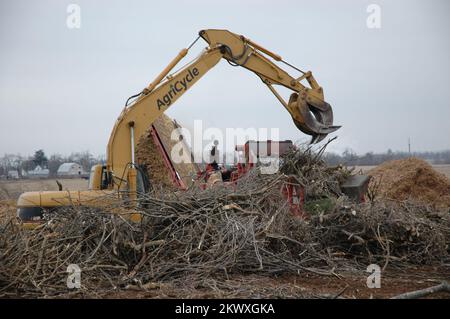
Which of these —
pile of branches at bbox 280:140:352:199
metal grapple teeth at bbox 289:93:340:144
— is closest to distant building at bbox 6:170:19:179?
metal grapple teeth at bbox 289:93:340:144

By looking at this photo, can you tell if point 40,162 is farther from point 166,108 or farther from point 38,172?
point 166,108

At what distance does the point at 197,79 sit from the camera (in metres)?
9.29

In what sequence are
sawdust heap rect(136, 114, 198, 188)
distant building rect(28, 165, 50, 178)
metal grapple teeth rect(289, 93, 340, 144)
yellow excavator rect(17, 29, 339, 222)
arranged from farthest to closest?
1. distant building rect(28, 165, 50, 178)
2. sawdust heap rect(136, 114, 198, 188)
3. metal grapple teeth rect(289, 93, 340, 144)
4. yellow excavator rect(17, 29, 339, 222)

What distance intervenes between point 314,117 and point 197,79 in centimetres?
274

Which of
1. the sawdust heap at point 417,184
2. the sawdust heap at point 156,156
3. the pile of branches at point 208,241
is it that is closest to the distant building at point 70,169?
the sawdust heap at point 156,156

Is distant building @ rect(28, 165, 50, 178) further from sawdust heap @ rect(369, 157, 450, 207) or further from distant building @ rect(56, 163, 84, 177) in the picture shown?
sawdust heap @ rect(369, 157, 450, 207)

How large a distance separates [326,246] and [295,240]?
0.68 meters

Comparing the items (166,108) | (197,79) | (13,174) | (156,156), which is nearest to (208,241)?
(166,108)

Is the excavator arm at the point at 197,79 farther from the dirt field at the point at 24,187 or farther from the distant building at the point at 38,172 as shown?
the distant building at the point at 38,172

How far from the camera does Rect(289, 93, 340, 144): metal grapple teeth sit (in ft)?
33.6

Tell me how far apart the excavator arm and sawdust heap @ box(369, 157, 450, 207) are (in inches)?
124

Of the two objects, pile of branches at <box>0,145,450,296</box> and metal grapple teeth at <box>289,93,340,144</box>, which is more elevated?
metal grapple teeth at <box>289,93,340,144</box>
